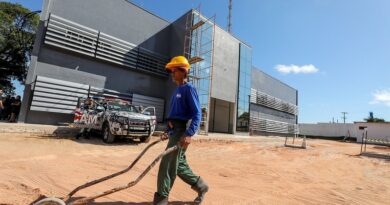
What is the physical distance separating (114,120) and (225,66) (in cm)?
1386

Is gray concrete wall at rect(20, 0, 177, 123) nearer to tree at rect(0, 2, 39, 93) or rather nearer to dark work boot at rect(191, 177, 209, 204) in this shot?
tree at rect(0, 2, 39, 93)

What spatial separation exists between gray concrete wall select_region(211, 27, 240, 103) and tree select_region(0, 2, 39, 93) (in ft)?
53.7

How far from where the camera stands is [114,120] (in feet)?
29.5

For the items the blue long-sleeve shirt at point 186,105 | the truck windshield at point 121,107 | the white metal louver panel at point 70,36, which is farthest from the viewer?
the white metal louver panel at point 70,36

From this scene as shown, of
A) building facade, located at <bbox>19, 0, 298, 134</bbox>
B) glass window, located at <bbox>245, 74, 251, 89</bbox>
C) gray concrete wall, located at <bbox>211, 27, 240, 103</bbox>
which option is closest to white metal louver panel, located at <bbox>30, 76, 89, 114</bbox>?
building facade, located at <bbox>19, 0, 298, 134</bbox>

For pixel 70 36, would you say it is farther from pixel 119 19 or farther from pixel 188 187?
pixel 188 187

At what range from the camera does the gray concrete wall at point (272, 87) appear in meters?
27.1

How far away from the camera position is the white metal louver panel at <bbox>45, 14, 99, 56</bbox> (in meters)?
13.1

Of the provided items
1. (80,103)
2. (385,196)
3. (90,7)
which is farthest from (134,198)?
(90,7)

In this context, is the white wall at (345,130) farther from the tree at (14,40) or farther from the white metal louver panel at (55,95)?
the tree at (14,40)

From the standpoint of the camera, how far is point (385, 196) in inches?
154

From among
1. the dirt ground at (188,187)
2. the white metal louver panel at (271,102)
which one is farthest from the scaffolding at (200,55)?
the dirt ground at (188,187)

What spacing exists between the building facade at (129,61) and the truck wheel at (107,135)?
18.0 ft

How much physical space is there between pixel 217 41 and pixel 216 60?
182 cm
